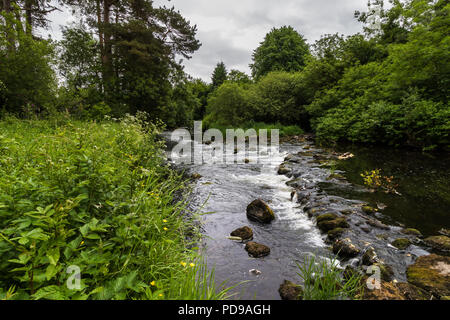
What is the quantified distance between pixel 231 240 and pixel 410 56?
12.7 m

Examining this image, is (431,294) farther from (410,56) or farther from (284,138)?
(284,138)

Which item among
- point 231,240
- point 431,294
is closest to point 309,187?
point 231,240

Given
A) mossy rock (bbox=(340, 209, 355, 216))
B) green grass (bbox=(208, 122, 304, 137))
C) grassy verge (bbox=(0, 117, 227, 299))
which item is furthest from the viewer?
green grass (bbox=(208, 122, 304, 137))

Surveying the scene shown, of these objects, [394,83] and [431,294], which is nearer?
[431,294]

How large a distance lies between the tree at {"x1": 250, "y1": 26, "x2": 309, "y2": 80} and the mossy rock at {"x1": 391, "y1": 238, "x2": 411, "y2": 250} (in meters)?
31.4

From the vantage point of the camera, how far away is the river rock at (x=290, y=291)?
2737 mm

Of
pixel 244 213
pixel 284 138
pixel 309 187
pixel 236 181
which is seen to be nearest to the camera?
pixel 244 213

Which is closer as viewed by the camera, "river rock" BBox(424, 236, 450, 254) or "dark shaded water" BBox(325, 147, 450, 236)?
"river rock" BBox(424, 236, 450, 254)

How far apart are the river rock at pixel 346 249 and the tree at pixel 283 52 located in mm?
31661

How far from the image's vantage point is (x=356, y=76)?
16.2m

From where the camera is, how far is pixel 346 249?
142 inches

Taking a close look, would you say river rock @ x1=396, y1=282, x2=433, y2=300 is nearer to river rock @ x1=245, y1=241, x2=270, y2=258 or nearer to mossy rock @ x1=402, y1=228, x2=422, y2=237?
mossy rock @ x1=402, y1=228, x2=422, y2=237

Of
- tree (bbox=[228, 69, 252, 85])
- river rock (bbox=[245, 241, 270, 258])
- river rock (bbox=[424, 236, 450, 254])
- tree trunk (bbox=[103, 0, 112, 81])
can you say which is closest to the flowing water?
river rock (bbox=[245, 241, 270, 258])

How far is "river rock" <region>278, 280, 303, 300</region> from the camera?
2737 millimetres
